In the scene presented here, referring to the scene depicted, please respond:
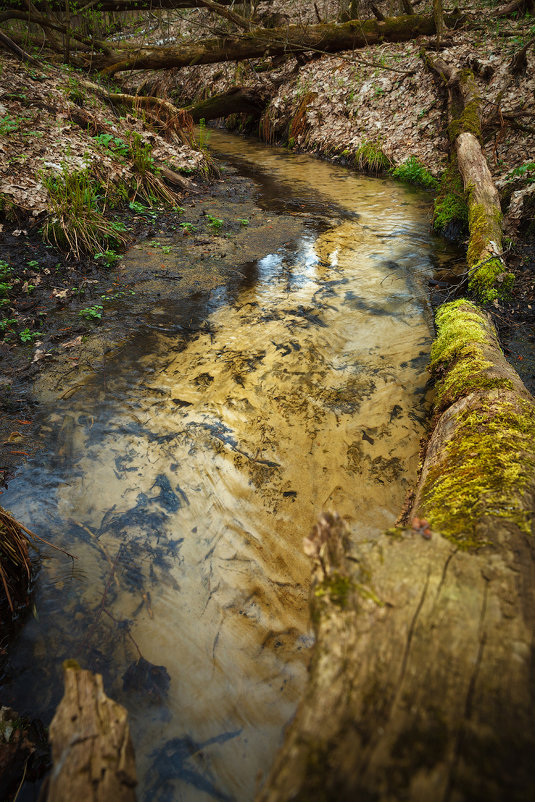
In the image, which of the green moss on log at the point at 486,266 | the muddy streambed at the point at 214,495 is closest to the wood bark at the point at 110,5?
the green moss on log at the point at 486,266

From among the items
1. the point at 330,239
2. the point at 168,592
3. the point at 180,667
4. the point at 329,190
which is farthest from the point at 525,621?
the point at 329,190

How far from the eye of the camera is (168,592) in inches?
87.7

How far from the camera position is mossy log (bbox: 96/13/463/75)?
34.9ft

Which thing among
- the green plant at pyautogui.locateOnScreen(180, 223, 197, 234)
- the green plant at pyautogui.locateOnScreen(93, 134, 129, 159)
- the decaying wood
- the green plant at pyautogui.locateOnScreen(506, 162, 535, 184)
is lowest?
the decaying wood

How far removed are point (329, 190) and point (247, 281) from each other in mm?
4583

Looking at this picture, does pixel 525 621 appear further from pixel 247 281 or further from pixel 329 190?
pixel 329 190

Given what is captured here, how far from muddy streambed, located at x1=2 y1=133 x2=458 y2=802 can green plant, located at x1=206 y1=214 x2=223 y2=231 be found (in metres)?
2.15

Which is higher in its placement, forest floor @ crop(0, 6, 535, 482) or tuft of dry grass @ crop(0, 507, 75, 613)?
forest floor @ crop(0, 6, 535, 482)

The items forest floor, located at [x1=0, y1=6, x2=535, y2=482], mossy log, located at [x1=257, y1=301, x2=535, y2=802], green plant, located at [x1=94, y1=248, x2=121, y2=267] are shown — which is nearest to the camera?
mossy log, located at [x1=257, y1=301, x2=535, y2=802]

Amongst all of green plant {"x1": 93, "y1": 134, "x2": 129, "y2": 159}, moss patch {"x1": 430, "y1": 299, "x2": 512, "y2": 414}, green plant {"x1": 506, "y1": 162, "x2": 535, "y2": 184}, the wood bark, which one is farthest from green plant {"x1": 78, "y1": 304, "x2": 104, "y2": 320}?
the wood bark

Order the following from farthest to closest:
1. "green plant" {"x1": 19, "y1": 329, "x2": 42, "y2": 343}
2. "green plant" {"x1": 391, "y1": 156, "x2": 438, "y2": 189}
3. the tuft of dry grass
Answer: "green plant" {"x1": 391, "y1": 156, "x2": 438, "y2": 189}
"green plant" {"x1": 19, "y1": 329, "x2": 42, "y2": 343}
the tuft of dry grass

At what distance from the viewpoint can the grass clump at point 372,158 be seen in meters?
9.29

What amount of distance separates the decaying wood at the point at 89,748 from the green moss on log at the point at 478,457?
1.26 metres

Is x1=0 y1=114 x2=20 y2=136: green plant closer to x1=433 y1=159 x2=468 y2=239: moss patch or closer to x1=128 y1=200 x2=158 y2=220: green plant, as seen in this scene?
x1=128 y1=200 x2=158 y2=220: green plant
